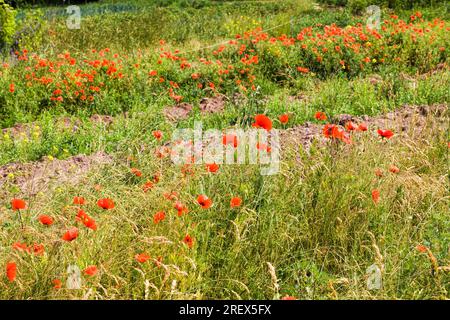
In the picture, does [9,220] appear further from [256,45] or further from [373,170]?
[256,45]

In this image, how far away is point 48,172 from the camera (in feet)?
14.6

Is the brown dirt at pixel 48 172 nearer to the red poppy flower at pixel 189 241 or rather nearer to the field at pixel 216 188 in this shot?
the field at pixel 216 188

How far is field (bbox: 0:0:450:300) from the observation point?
2689mm

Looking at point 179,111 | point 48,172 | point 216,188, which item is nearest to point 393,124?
point 216,188

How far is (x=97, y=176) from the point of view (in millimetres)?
4023

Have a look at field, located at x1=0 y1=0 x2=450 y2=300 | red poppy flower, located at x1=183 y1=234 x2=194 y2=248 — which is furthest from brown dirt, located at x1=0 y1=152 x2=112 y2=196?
red poppy flower, located at x1=183 y1=234 x2=194 y2=248

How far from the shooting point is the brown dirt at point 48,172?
4090 millimetres

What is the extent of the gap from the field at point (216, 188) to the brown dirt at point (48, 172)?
2 centimetres

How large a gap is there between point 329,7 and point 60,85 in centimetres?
1591

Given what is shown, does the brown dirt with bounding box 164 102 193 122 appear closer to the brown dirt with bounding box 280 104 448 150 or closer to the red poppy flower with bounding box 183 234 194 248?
the brown dirt with bounding box 280 104 448 150

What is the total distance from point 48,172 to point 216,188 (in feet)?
5.83

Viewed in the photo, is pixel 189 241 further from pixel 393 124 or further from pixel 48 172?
pixel 393 124

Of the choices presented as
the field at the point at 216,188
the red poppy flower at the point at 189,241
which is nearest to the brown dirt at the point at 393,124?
the field at the point at 216,188
